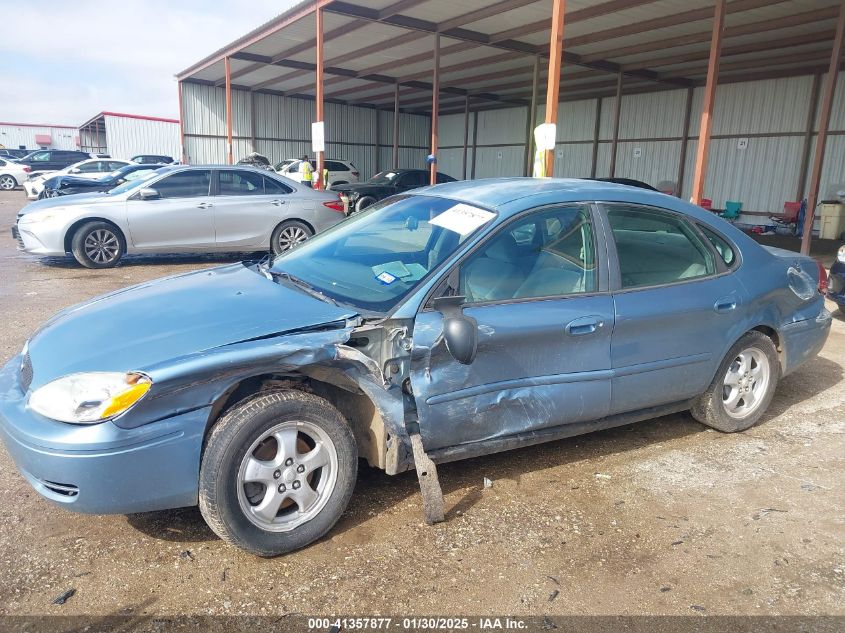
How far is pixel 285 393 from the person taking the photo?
8.57ft

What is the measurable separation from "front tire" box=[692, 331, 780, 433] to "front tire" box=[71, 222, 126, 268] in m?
8.20

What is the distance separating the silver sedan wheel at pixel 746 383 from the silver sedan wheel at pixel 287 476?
8.46ft

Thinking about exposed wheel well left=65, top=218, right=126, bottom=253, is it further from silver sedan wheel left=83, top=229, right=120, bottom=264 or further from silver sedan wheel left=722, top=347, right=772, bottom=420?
silver sedan wheel left=722, top=347, right=772, bottom=420

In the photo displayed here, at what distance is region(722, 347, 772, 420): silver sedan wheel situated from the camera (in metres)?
3.93

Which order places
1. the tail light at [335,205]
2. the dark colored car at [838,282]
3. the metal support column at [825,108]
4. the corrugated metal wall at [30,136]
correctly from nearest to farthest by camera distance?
the dark colored car at [838,282], the metal support column at [825,108], the tail light at [335,205], the corrugated metal wall at [30,136]

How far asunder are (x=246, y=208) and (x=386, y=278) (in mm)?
6984

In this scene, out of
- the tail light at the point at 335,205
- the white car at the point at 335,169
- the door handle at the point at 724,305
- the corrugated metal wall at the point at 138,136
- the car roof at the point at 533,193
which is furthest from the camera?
the corrugated metal wall at the point at 138,136

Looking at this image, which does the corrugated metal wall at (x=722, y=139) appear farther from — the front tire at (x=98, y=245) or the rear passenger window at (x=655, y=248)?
the front tire at (x=98, y=245)

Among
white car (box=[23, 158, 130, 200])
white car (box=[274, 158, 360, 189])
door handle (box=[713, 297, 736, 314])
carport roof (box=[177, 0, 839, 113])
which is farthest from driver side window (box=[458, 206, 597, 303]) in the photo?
white car (box=[23, 158, 130, 200])

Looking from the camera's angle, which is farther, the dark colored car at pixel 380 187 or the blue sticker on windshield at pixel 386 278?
the dark colored car at pixel 380 187

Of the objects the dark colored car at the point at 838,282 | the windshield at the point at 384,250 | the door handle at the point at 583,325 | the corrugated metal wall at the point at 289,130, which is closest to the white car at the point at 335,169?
the corrugated metal wall at the point at 289,130

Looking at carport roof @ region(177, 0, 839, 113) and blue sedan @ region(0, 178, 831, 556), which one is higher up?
carport roof @ region(177, 0, 839, 113)

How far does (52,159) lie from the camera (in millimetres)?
27359

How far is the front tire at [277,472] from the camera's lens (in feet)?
8.05
